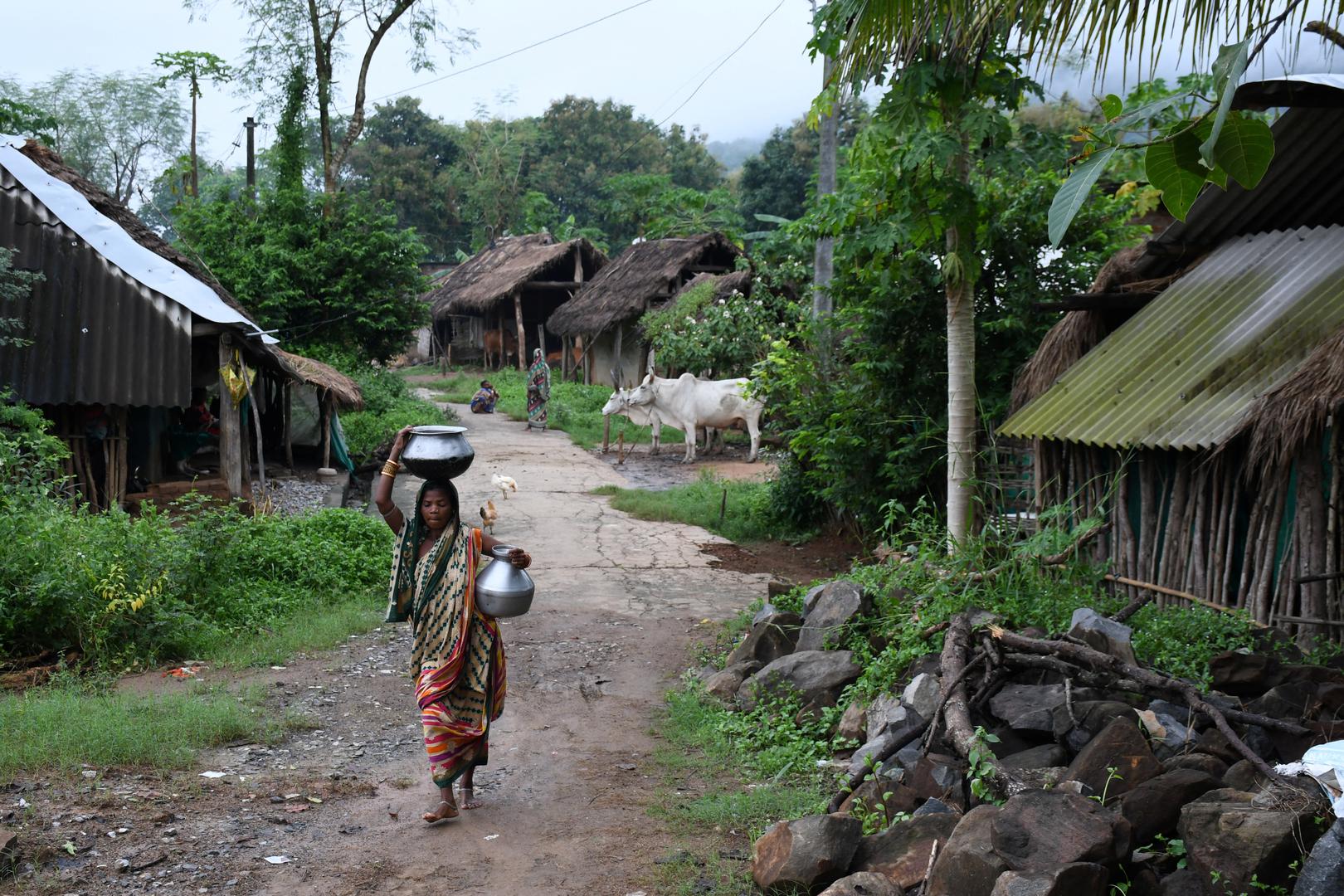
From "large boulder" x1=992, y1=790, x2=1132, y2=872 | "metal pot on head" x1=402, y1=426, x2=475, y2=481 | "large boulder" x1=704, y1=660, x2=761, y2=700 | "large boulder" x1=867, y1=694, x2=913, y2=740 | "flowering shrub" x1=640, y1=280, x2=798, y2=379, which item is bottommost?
"large boulder" x1=704, y1=660, x2=761, y2=700

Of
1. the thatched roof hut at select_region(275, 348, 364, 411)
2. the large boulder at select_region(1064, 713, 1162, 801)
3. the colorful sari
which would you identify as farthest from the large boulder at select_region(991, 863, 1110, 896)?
the thatched roof hut at select_region(275, 348, 364, 411)

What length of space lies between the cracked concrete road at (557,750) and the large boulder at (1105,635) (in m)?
2.15

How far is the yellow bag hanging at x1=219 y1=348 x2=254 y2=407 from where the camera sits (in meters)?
11.1

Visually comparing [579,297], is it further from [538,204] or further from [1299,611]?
[1299,611]

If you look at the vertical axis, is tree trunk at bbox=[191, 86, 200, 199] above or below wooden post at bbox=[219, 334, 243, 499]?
above

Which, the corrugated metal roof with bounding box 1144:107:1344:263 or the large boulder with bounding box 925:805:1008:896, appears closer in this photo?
the large boulder with bounding box 925:805:1008:896

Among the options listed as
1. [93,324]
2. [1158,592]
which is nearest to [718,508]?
[93,324]

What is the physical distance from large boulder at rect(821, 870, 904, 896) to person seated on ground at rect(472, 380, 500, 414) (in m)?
21.9

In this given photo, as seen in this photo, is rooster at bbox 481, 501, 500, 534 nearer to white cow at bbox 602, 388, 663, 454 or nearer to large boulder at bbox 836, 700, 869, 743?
large boulder at bbox 836, 700, 869, 743

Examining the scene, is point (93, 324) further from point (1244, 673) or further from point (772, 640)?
point (1244, 673)

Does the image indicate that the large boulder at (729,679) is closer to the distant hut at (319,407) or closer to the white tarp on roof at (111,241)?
the white tarp on roof at (111,241)

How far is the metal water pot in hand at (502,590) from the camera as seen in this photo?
4.81 metres

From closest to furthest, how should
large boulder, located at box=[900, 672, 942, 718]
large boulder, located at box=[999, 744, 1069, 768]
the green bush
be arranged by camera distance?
large boulder, located at box=[999, 744, 1069, 768]
large boulder, located at box=[900, 672, 942, 718]
the green bush

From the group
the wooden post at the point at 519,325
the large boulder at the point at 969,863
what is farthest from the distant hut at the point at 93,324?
the wooden post at the point at 519,325
